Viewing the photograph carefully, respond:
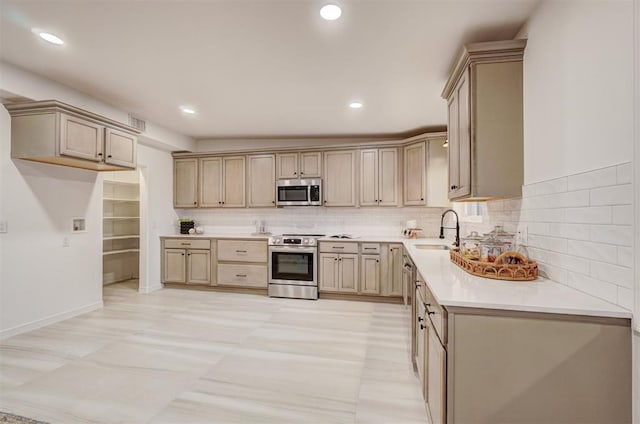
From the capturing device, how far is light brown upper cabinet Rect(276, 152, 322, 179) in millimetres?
4723

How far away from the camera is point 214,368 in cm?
238

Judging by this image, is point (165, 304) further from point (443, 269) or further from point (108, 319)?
point (443, 269)

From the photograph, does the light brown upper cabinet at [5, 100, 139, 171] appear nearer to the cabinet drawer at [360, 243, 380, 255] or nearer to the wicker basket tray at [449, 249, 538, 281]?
the cabinet drawer at [360, 243, 380, 255]

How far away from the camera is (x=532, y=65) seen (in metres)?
1.85

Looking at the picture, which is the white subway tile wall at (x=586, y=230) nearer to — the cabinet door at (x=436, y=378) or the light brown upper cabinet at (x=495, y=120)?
the light brown upper cabinet at (x=495, y=120)

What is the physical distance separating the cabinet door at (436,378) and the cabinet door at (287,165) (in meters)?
3.60

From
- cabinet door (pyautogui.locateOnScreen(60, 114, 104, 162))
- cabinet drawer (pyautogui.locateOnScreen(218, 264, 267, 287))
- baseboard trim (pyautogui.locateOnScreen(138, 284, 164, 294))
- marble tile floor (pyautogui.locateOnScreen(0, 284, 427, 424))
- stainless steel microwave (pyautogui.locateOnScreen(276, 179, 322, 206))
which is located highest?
cabinet door (pyautogui.locateOnScreen(60, 114, 104, 162))

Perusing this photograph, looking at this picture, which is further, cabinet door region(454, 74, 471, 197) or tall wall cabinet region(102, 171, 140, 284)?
tall wall cabinet region(102, 171, 140, 284)

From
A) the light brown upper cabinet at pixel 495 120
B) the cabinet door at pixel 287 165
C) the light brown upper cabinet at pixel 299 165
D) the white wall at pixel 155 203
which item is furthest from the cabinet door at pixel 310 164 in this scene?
the light brown upper cabinet at pixel 495 120

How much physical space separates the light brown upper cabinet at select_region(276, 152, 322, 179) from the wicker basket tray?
3225 mm

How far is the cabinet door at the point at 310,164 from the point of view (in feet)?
15.5

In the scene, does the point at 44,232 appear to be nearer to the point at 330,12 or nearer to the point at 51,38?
the point at 51,38

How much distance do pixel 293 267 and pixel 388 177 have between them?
1.96 m

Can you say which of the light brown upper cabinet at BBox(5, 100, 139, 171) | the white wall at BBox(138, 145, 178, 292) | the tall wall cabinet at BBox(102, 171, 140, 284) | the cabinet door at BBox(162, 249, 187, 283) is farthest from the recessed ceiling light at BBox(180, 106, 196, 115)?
the tall wall cabinet at BBox(102, 171, 140, 284)
